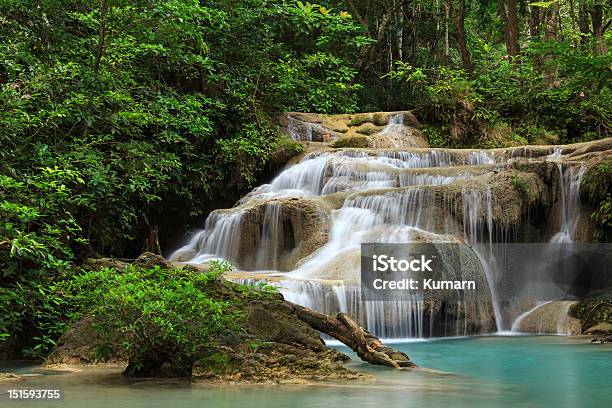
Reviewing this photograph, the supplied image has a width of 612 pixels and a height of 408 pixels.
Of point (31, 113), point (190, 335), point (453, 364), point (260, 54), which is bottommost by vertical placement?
point (453, 364)

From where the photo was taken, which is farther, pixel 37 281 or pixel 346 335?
pixel 37 281

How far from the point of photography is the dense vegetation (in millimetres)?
7539

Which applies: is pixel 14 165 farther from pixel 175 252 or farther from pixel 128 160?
pixel 175 252

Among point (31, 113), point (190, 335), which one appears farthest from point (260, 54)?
point (190, 335)

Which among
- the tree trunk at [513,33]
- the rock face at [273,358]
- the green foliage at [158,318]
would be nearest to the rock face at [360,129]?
the tree trunk at [513,33]

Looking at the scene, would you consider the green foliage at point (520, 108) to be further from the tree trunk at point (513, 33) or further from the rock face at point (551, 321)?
the rock face at point (551, 321)

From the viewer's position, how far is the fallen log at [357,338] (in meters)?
6.50

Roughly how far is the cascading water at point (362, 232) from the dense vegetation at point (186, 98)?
1.57 m

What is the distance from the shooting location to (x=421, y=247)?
10406mm

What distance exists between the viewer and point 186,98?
11602 millimetres

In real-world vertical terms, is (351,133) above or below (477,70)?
below

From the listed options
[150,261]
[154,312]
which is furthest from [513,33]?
[154,312]

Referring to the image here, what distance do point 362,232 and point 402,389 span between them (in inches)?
246

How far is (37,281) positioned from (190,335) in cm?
249
